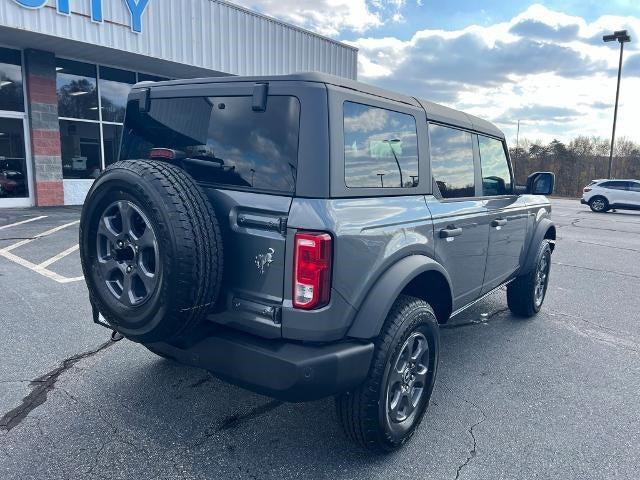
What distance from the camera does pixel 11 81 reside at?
12.6 m

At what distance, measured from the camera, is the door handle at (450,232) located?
118 inches

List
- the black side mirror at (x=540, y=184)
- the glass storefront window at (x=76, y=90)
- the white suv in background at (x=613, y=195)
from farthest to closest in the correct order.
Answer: the white suv in background at (x=613, y=195) → the glass storefront window at (x=76, y=90) → the black side mirror at (x=540, y=184)

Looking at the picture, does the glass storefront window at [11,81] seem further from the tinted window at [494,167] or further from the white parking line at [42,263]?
the tinted window at [494,167]

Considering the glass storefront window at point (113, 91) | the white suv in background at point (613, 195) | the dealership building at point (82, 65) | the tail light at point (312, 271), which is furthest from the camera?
the white suv in background at point (613, 195)

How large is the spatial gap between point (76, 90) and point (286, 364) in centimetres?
1446

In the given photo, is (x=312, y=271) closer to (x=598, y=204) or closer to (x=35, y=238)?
(x=35, y=238)

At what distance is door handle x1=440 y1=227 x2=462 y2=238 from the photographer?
3.00 m

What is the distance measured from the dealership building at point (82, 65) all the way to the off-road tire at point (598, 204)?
15.8 metres

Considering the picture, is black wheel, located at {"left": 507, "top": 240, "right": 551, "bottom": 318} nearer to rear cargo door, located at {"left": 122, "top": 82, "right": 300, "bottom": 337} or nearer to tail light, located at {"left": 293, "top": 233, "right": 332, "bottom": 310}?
tail light, located at {"left": 293, "top": 233, "right": 332, "bottom": 310}

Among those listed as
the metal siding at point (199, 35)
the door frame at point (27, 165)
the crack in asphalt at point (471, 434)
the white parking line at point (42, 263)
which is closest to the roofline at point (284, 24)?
the metal siding at point (199, 35)

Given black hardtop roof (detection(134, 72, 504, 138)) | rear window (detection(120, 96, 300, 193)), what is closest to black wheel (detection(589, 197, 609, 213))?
black hardtop roof (detection(134, 72, 504, 138))

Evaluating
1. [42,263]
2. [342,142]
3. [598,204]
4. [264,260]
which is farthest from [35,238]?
[598,204]

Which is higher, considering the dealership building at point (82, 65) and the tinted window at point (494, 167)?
the dealership building at point (82, 65)

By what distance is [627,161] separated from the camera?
3456cm
